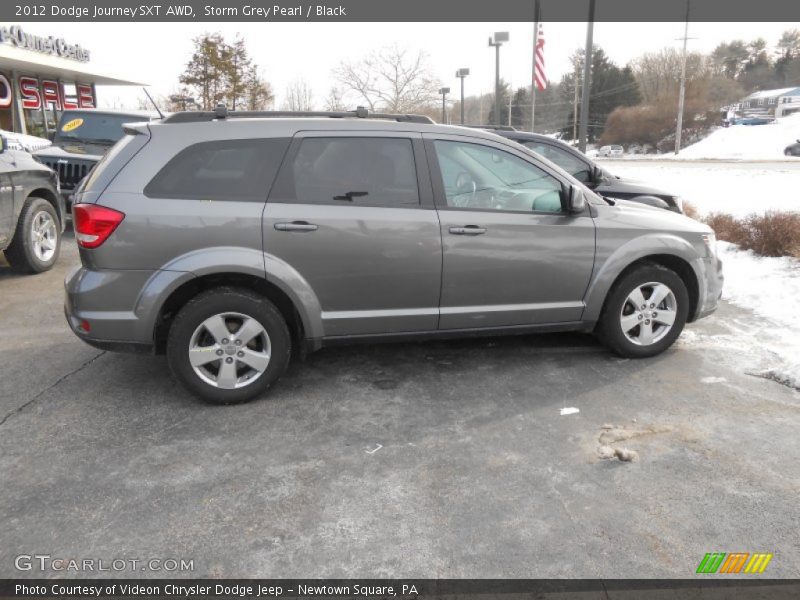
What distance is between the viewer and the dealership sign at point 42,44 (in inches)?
785

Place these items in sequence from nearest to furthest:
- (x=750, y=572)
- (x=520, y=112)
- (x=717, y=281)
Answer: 1. (x=750, y=572)
2. (x=717, y=281)
3. (x=520, y=112)

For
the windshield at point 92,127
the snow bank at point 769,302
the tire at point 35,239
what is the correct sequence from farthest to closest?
1. the windshield at point 92,127
2. the tire at point 35,239
3. the snow bank at point 769,302

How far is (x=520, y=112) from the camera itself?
78.2 metres

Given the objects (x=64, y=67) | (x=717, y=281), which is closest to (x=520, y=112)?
(x=64, y=67)

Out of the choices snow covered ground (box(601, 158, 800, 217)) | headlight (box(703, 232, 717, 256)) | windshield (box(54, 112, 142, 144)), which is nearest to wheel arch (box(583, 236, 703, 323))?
headlight (box(703, 232, 717, 256))

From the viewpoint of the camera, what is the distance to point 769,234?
7.54 m

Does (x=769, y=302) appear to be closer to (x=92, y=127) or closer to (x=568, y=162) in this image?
(x=568, y=162)

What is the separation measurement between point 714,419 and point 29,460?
4.07m

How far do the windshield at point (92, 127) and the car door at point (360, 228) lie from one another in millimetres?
8379

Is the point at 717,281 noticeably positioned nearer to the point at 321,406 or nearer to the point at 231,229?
the point at 321,406

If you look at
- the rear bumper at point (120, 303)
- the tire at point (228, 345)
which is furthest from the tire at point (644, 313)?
the rear bumper at point (120, 303)

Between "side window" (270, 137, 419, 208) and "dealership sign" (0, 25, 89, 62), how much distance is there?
21.1 meters

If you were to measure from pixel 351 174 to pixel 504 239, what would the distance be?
3.81 feet

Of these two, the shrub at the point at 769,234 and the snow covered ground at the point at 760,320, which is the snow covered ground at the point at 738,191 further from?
the snow covered ground at the point at 760,320
